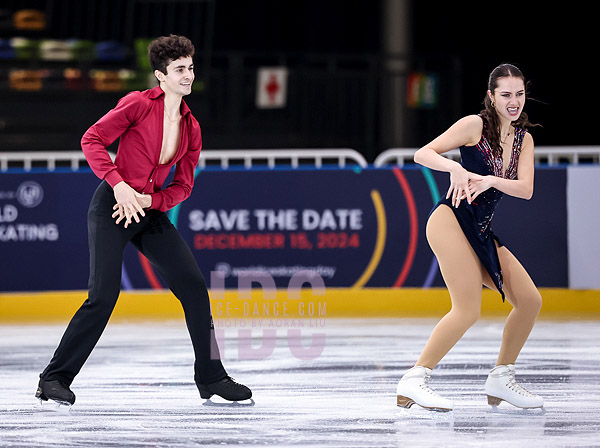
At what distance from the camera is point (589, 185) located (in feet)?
29.5

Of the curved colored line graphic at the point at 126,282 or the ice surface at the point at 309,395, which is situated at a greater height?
the ice surface at the point at 309,395

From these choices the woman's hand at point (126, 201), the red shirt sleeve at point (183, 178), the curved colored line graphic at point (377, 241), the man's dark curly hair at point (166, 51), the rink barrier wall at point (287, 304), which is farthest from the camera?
the curved colored line graphic at point (377, 241)

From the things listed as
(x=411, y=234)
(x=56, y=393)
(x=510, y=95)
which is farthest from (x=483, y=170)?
(x=411, y=234)

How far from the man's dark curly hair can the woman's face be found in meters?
1.36

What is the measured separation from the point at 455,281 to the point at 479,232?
0.23 m

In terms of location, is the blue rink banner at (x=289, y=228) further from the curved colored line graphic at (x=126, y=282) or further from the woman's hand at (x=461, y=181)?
the woman's hand at (x=461, y=181)

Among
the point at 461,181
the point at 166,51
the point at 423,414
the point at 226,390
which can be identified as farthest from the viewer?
the point at 226,390

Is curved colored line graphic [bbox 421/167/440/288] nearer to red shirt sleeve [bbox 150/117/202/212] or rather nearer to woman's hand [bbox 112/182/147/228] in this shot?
red shirt sleeve [bbox 150/117/202/212]

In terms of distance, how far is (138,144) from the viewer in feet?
15.4

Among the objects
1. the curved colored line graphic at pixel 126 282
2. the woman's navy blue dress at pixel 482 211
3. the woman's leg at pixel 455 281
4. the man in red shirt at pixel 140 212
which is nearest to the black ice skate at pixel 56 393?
the man in red shirt at pixel 140 212

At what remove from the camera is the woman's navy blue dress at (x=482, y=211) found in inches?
176

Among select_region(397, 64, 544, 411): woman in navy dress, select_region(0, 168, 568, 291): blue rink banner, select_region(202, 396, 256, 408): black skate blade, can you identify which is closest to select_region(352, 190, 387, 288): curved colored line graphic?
select_region(0, 168, 568, 291): blue rink banner

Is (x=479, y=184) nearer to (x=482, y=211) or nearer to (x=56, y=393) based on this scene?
(x=482, y=211)

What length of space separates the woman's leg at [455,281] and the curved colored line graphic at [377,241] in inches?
181
